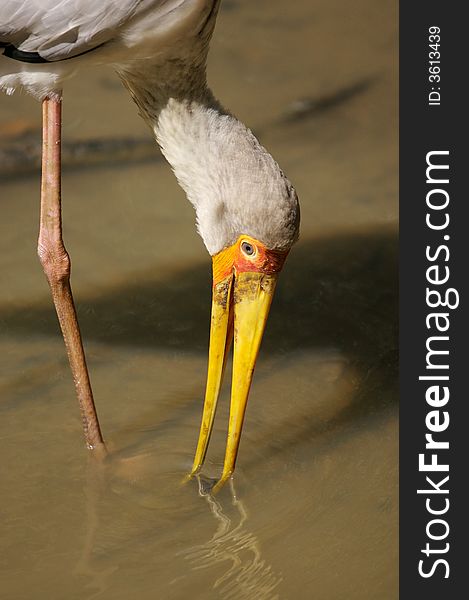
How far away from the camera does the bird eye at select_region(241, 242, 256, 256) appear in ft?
11.5

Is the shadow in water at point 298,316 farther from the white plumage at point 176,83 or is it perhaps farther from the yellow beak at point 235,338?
the white plumage at point 176,83

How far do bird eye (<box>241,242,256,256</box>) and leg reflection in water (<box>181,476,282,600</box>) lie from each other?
82 cm

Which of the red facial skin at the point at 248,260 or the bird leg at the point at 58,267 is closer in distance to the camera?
the red facial skin at the point at 248,260

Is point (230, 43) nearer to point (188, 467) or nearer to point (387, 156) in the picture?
point (387, 156)

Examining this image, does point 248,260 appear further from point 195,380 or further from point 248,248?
point 195,380

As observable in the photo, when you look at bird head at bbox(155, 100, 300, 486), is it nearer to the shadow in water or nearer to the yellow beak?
the yellow beak

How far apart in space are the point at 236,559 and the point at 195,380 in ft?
3.31

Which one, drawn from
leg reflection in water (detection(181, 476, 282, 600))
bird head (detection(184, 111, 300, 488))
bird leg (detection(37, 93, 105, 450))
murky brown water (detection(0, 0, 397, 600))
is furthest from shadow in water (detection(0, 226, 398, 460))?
leg reflection in water (detection(181, 476, 282, 600))

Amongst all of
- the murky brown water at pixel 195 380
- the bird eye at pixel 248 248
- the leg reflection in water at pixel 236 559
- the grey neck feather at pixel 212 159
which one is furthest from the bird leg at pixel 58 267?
the bird eye at pixel 248 248

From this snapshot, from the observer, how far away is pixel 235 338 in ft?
11.7

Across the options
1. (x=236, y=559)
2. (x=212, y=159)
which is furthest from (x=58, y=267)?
(x=236, y=559)

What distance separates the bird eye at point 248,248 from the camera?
3516mm

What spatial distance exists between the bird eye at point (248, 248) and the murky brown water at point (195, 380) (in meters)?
0.76

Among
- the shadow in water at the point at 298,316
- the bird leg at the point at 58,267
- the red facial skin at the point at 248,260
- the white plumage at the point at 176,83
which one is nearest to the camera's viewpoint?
the white plumage at the point at 176,83
